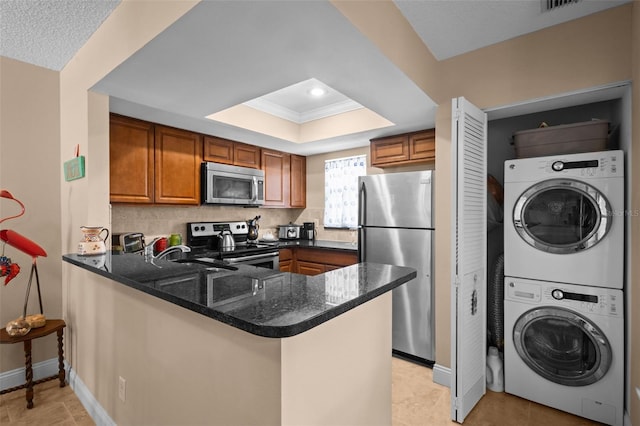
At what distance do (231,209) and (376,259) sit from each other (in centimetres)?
→ 205

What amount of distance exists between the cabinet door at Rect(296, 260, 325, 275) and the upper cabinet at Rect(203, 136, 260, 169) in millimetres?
1350

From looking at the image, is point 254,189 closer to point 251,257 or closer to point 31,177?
point 251,257

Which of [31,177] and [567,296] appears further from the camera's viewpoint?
[31,177]

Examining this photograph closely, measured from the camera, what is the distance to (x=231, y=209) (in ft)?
13.1

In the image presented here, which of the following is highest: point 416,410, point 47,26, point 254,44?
point 47,26

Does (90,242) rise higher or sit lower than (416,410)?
higher

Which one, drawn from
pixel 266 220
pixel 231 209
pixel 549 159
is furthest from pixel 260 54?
pixel 266 220

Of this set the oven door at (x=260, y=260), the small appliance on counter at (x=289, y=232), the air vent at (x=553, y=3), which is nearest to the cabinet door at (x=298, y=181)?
the small appliance on counter at (x=289, y=232)

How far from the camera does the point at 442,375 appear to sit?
2.43m

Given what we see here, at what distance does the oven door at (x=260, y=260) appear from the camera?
3199 millimetres

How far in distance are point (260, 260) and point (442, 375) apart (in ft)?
6.69

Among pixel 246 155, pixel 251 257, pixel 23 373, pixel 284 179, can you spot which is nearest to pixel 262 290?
pixel 251 257

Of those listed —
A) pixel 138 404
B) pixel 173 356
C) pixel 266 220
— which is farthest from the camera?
pixel 266 220

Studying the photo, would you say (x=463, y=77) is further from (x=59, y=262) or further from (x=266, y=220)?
(x=59, y=262)
